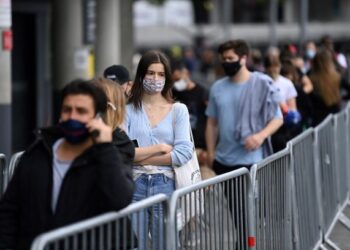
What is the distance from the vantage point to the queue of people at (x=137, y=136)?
4.72m

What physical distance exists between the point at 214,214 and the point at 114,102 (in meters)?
0.93

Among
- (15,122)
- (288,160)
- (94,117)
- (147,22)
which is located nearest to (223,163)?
(288,160)

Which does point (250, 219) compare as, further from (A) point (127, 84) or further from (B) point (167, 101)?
(A) point (127, 84)

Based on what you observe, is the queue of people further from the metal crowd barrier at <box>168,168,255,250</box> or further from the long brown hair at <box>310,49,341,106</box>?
the metal crowd barrier at <box>168,168,255,250</box>

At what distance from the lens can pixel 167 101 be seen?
686 cm

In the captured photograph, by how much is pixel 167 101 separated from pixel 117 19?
1051 cm

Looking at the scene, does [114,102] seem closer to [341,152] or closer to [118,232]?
[118,232]

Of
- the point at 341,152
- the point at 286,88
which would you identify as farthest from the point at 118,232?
the point at 341,152

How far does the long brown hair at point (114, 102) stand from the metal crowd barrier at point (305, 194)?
2354 mm

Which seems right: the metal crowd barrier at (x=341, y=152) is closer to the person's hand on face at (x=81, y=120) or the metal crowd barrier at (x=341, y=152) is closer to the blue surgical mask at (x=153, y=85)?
the blue surgical mask at (x=153, y=85)

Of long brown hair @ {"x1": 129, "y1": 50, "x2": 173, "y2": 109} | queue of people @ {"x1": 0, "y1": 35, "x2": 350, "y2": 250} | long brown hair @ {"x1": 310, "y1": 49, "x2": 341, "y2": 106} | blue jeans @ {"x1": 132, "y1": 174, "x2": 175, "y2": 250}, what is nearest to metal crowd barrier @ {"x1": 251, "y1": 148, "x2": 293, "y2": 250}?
queue of people @ {"x1": 0, "y1": 35, "x2": 350, "y2": 250}

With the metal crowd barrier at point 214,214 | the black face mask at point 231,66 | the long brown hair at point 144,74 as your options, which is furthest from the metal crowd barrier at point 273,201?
the black face mask at point 231,66

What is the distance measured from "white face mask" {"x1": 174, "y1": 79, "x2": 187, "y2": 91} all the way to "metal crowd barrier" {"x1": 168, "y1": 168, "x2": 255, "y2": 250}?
5.44 metres

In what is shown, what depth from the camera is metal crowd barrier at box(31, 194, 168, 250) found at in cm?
422
